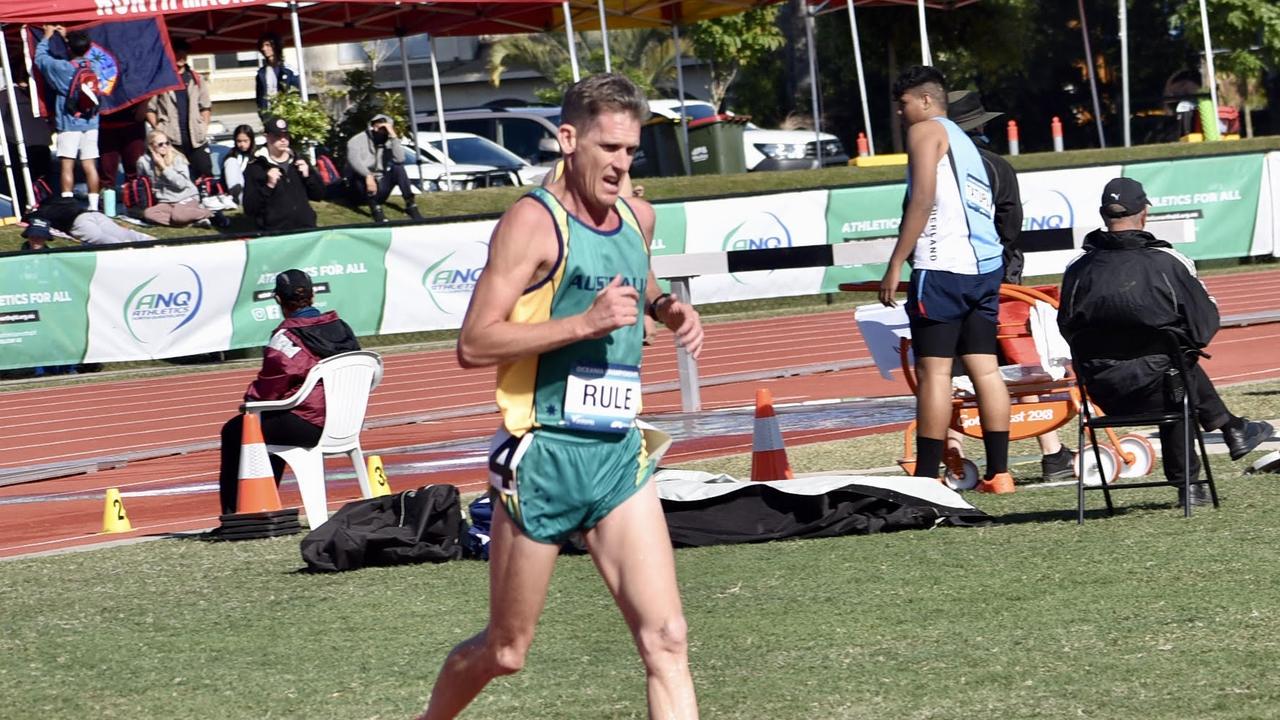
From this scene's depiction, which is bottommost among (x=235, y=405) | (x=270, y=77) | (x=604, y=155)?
(x=235, y=405)

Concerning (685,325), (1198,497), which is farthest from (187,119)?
(685,325)

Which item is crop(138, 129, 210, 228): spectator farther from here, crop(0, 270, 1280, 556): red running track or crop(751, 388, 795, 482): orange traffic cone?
crop(751, 388, 795, 482): orange traffic cone

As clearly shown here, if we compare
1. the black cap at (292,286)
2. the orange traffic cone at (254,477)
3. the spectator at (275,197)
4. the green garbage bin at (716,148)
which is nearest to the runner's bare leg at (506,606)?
the orange traffic cone at (254,477)

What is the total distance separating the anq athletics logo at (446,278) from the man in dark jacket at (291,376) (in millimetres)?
11353

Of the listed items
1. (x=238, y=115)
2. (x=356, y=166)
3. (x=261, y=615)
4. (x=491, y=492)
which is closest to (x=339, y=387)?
(x=261, y=615)

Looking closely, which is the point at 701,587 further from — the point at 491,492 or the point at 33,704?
the point at 491,492

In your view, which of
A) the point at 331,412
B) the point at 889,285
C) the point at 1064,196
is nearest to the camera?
the point at 889,285

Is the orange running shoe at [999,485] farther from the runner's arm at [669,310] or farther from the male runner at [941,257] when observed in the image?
the runner's arm at [669,310]

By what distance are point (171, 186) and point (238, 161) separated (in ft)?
3.83

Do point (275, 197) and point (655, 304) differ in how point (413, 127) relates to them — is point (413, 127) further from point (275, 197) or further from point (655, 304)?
point (655, 304)

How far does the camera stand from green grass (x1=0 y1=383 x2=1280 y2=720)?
5586mm

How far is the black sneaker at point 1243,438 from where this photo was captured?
9.40m

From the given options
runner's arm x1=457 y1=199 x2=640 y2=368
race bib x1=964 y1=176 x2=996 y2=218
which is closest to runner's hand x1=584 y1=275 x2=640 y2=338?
runner's arm x1=457 y1=199 x2=640 y2=368

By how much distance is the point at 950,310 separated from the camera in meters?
8.87
